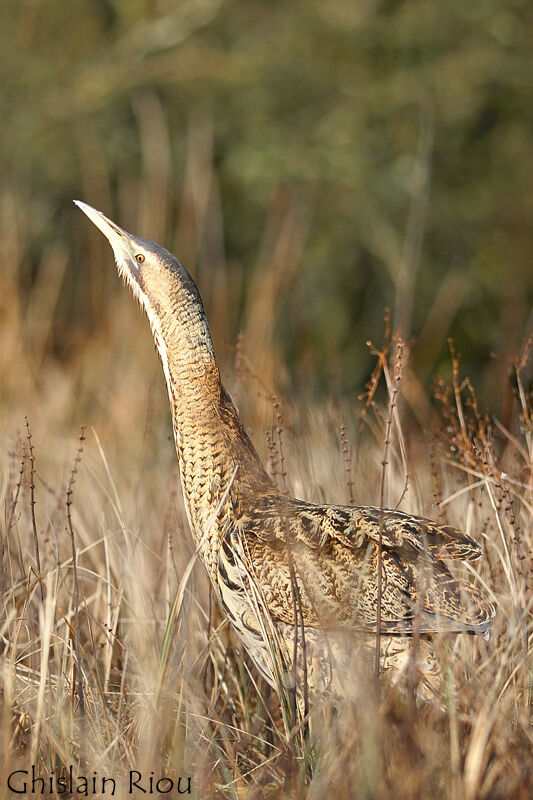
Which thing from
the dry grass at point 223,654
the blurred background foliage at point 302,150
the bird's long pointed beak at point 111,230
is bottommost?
the dry grass at point 223,654

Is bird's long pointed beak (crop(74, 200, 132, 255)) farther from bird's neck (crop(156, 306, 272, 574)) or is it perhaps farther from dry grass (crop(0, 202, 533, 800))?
dry grass (crop(0, 202, 533, 800))

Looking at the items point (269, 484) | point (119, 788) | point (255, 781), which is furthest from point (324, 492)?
point (119, 788)

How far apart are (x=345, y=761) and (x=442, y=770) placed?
0.17 m

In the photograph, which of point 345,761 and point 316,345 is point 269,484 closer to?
point 345,761

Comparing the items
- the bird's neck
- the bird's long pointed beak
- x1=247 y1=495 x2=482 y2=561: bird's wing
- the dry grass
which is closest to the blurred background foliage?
the dry grass

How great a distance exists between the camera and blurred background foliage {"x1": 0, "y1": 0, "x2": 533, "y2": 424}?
6102 millimetres

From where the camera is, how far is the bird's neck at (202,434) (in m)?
2.64

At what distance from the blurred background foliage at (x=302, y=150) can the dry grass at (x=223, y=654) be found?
2.27 metres

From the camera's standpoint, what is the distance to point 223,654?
277 cm

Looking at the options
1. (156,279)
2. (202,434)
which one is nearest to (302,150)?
(156,279)

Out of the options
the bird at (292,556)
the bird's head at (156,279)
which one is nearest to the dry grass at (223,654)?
the bird at (292,556)

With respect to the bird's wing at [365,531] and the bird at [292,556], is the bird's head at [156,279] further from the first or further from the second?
the bird's wing at [365,531]

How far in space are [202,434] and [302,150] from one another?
3.97 meters

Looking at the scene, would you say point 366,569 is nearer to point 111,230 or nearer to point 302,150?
point 111,230
